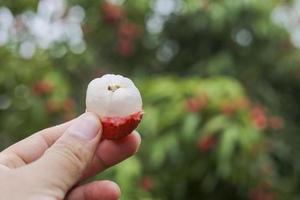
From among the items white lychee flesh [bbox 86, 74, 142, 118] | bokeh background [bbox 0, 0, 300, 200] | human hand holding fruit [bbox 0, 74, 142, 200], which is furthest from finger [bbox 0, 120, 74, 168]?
bokeh background [bbox 0, 0, 300, 200]

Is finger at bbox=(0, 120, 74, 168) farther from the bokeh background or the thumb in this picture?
the bokeh background

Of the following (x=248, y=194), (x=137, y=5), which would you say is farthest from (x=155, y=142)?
(x=137, y=5)

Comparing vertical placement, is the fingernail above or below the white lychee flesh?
below

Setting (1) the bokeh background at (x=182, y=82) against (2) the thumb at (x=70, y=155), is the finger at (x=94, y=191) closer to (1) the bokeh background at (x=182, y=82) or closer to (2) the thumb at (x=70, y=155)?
(2) the thumb at (x=70, y=155)

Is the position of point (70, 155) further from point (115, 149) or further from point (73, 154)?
point (115, 149)

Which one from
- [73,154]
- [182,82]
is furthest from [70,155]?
[182,82]

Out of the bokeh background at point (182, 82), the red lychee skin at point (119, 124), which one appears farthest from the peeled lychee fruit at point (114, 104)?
the bokeh background at point (182, 82)

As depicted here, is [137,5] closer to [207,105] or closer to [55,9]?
[55,9]
